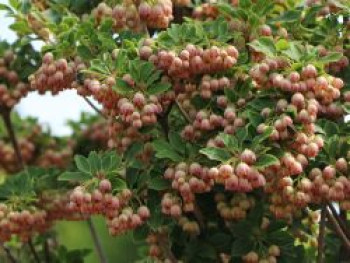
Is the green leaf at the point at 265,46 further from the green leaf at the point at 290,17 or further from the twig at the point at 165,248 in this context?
the twig at the point at 165,248

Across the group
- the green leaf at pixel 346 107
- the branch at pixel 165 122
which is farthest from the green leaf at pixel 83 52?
the green leaf at pixel 346 107

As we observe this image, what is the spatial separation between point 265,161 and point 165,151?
18.1 inches

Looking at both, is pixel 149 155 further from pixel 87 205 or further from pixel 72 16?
pixel 72 16

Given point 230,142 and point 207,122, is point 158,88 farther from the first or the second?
point 230,142

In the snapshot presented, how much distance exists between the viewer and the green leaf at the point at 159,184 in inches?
146

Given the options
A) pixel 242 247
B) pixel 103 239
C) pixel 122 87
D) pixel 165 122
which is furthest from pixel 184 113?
pixel 103 239

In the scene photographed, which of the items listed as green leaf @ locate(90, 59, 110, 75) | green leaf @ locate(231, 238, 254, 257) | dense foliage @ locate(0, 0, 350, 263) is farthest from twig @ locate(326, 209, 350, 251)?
green leaf @ locate(90, 59, 110, 75)

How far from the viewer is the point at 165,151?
3674 mm

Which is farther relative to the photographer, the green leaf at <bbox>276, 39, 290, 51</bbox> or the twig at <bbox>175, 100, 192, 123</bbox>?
the twig at <bbox>175, 100, 192, 123</bbox>

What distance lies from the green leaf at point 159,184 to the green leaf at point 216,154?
0.31 m

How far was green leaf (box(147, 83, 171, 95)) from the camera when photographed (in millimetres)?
3678

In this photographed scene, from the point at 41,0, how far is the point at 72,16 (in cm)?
44

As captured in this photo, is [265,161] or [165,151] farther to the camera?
[165,151]

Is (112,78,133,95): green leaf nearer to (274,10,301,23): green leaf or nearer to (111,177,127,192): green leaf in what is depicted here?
(111,177,127,192): green leaf
